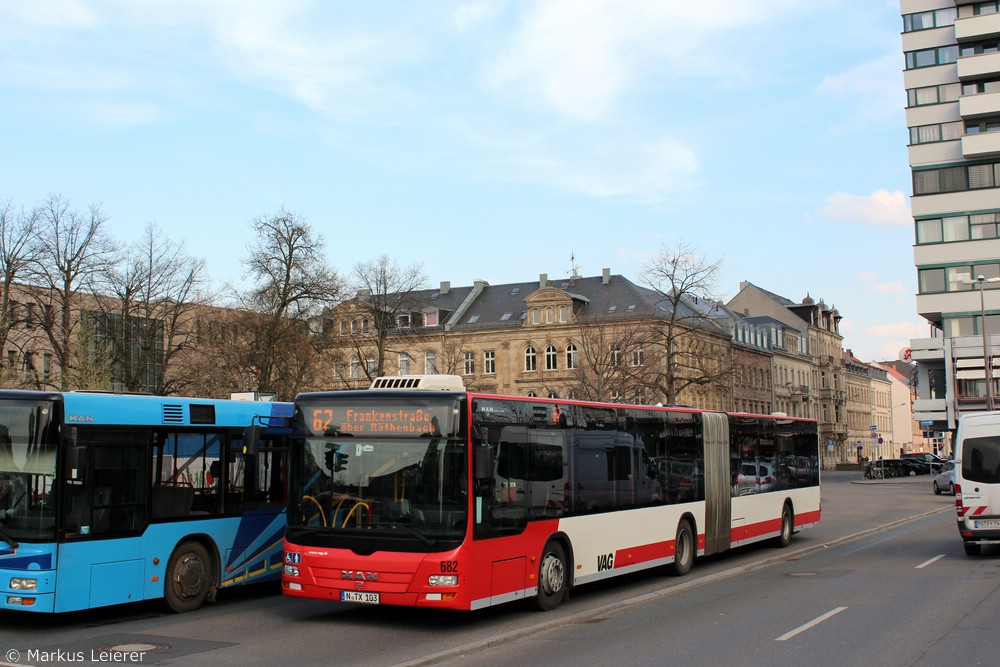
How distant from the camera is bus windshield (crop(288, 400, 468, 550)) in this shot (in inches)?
455

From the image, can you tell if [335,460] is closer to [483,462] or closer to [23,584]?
[483,462]

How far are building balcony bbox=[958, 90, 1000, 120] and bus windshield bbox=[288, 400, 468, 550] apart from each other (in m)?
60.1

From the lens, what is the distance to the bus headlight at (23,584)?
11.2m

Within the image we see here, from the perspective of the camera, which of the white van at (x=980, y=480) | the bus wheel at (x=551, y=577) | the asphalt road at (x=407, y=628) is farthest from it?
the white van at (x=980, y=480)

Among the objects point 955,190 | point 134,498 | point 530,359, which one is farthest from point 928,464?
point 134,498

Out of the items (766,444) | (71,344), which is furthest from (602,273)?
(766,444)

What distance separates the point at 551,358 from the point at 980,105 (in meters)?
36.4

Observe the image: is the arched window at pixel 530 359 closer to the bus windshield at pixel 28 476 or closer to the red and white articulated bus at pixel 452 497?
the red and white articulated bus at pixel 452 497

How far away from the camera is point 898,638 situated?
10.7 metres

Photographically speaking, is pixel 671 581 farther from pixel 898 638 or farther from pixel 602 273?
pixel 602 273

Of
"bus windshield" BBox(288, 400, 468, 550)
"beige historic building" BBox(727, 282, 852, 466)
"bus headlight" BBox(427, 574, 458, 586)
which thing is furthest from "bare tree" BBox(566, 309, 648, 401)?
"beige historic building" BBox(727, 282, 852, 466)

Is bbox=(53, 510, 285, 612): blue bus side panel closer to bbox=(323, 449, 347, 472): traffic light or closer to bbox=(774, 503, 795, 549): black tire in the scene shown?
bbox=(323, 449, 347, 472): traffic light

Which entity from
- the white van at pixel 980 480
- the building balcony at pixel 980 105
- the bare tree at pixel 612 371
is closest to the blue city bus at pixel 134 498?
the white van at pixel 980 480

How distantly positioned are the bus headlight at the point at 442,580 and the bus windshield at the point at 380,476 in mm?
322
